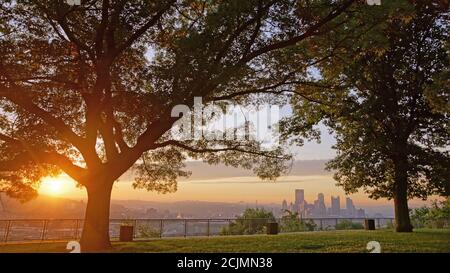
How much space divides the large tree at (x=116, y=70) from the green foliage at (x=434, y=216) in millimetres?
26940

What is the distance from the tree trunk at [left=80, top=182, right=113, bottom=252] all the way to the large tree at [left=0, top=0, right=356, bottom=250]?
4cm

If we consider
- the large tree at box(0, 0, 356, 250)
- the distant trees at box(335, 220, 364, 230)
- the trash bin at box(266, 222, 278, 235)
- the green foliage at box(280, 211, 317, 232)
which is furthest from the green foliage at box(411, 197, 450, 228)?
the large tree at box(0, 0, 356, 250)

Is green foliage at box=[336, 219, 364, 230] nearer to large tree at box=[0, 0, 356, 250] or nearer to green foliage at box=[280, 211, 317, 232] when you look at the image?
green foliage at box=[280, 211, 317, 232]

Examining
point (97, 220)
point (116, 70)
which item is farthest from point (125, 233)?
point (116, 70)

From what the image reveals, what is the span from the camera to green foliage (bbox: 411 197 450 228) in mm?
37838

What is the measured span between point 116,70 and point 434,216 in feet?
133

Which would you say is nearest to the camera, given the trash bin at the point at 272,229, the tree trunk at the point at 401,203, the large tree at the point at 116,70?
the large tree at the point at 116,70

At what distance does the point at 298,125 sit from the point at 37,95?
1708 centimetres

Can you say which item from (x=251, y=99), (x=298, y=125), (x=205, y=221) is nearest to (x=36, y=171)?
(x=251, y=99)

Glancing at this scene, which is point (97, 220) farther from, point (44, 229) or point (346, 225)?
point (346, 225)

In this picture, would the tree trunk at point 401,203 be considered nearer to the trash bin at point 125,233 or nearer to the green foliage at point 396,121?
the green foliage at point 396,121

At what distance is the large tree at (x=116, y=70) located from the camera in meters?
13.1

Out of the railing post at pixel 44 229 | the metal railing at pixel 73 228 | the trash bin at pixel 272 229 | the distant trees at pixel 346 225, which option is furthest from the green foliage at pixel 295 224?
the railing post at pixel 44 229
